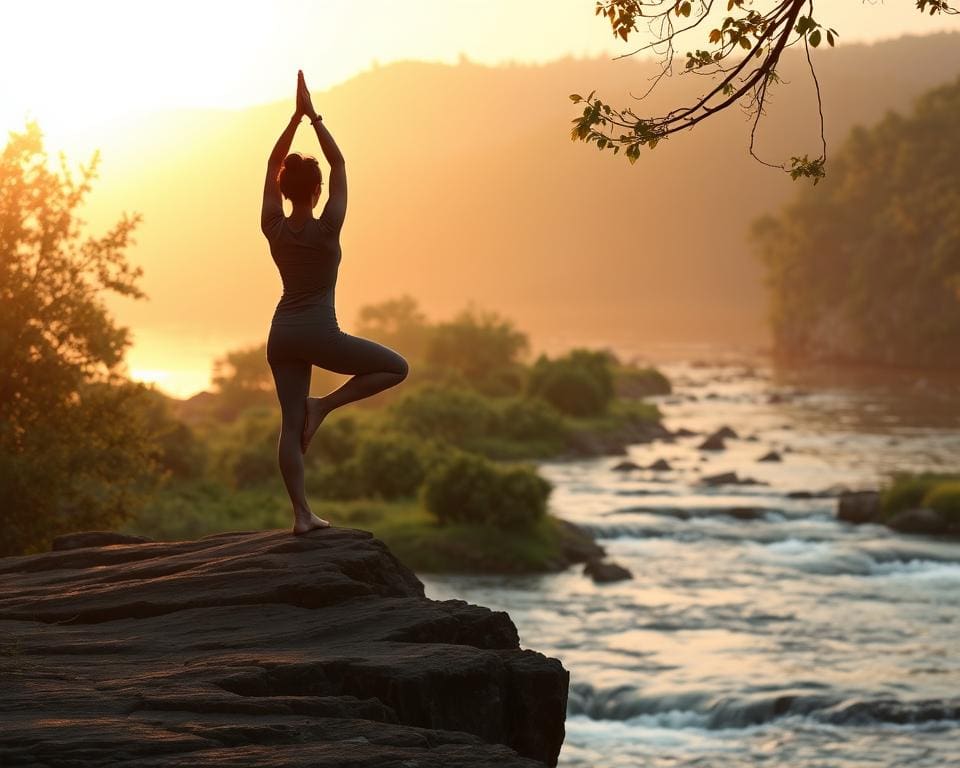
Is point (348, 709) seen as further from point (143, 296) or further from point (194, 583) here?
point (143, 296)

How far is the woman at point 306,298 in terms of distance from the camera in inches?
496

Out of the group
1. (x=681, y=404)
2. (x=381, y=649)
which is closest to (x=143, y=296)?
(x=381, y=649)

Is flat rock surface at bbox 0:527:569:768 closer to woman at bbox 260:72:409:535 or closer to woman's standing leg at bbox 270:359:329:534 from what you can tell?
woman's standing leg at bbox 270:359:329:534

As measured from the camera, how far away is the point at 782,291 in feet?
490

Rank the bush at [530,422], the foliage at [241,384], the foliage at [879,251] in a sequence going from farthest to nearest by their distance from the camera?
the foliage at [879,251] < the foliage at [241,384] < the bush at [530,422]

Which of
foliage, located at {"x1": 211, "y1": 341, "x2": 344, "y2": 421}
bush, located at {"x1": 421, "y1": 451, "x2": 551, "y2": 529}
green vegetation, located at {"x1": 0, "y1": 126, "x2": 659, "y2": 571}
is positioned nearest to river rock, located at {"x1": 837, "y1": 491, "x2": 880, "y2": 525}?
green vegetation, located at {"x1": 0, "y1": 126, "x2": 659, "y2": 571}

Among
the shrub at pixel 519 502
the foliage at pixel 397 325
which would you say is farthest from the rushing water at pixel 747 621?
the foliage at pixel 397 325

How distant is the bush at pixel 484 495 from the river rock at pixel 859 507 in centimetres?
1146

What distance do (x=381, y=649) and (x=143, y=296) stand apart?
19388mm

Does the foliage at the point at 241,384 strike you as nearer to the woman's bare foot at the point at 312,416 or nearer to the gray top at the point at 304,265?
the woman's bare foot at the point at 312,416

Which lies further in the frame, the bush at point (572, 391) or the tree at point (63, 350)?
the bush at point (572, 391)

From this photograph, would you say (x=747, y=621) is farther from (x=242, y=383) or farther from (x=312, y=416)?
(x=242, y=383)

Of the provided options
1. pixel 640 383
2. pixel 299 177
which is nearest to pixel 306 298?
pixel 299 177

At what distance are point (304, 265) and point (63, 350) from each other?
17025 millimetres
